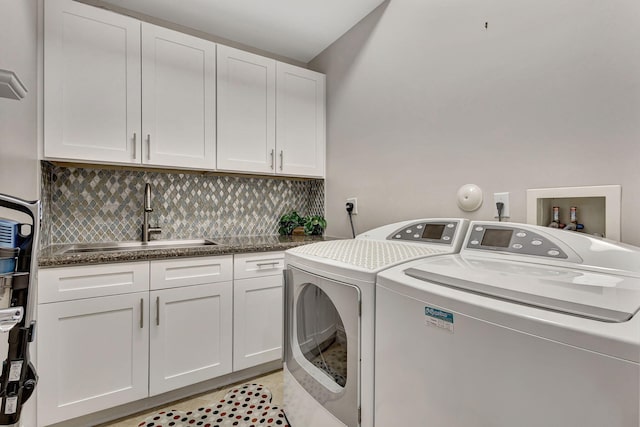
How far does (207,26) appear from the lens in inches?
91.7

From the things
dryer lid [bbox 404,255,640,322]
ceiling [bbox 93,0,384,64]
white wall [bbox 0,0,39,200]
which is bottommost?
dryer lid [bbox 404,255,640,322]

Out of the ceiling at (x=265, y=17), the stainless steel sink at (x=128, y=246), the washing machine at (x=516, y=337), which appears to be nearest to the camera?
the washing machine at (x=516, y=337)

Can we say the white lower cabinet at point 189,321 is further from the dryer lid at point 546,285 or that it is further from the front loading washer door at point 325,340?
the dryer lid at point 546,285

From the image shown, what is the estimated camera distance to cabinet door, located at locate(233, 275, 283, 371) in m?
1.94

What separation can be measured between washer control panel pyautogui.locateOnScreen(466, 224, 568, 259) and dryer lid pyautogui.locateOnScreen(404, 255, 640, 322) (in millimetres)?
98

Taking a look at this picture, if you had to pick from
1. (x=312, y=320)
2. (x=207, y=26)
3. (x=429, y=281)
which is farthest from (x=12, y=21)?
(x=429, y=281)

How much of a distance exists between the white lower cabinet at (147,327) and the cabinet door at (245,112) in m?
0.77

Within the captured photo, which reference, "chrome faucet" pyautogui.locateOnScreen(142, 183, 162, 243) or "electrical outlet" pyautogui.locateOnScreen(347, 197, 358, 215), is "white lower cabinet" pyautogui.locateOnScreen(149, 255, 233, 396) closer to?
"chrome faucet" pyautogui.locateOnScreen(142, 183, 162, 243)

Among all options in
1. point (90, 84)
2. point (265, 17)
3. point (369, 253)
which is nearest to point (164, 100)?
point (90, 84)

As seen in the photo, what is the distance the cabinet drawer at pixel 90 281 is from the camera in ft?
4.77

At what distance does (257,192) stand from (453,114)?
1.69m

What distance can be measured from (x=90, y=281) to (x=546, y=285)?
1932 mm

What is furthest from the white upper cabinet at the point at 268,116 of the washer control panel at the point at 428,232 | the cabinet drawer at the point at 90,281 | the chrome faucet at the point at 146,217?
the washer control panel at the point at 428,232

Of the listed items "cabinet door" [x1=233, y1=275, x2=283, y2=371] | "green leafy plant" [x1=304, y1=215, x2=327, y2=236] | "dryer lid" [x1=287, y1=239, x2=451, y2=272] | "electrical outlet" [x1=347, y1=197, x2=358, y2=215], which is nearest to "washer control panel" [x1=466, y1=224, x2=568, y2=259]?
"dryer lid" [x1=287, y1=239, x2=451, y2=272]
